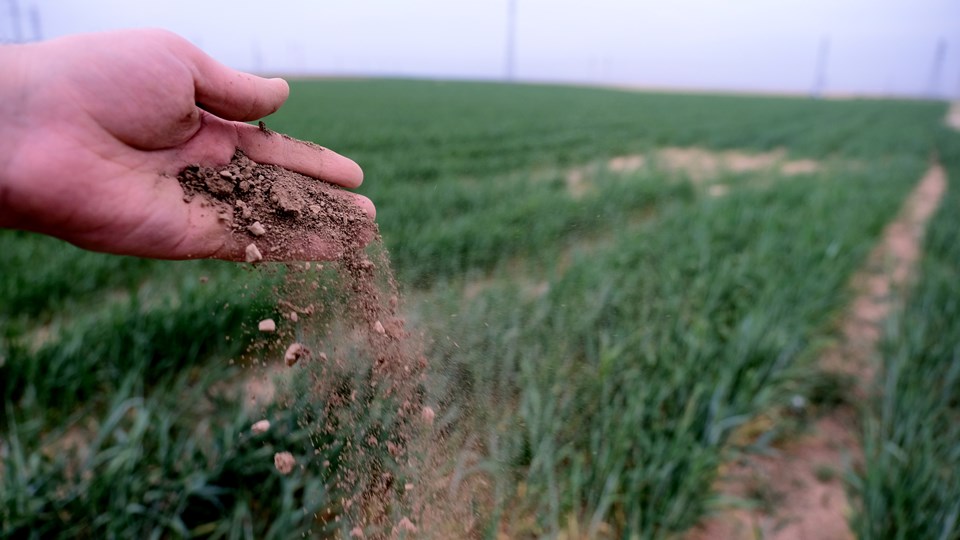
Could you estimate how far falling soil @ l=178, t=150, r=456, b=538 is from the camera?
1269mm

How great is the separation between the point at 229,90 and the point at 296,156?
22cm

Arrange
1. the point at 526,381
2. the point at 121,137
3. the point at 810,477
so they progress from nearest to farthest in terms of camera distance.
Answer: the point at 121,137 → the point at 526,381 → the point at 810,477

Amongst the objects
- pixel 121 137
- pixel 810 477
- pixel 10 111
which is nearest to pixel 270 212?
pixel 121 137

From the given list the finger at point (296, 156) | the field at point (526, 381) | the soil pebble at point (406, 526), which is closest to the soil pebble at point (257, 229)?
the field at point (526, 381)

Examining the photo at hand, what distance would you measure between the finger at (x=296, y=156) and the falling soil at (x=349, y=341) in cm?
5

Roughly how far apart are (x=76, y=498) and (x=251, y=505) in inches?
19.1

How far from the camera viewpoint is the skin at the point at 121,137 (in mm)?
1062

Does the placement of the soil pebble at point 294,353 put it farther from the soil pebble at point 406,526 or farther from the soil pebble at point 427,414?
the soil pebble at point 406,526

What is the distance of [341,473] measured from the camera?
144cm

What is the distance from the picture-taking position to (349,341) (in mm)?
1321

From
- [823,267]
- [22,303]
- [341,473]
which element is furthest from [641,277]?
[22,303]

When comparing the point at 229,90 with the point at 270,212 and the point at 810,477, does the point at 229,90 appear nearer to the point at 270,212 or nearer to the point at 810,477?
the point at 270,212

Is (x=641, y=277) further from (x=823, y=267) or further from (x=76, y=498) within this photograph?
(x=76, y=498)

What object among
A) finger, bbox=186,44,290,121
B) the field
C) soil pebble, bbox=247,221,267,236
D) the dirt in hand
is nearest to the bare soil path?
the field
